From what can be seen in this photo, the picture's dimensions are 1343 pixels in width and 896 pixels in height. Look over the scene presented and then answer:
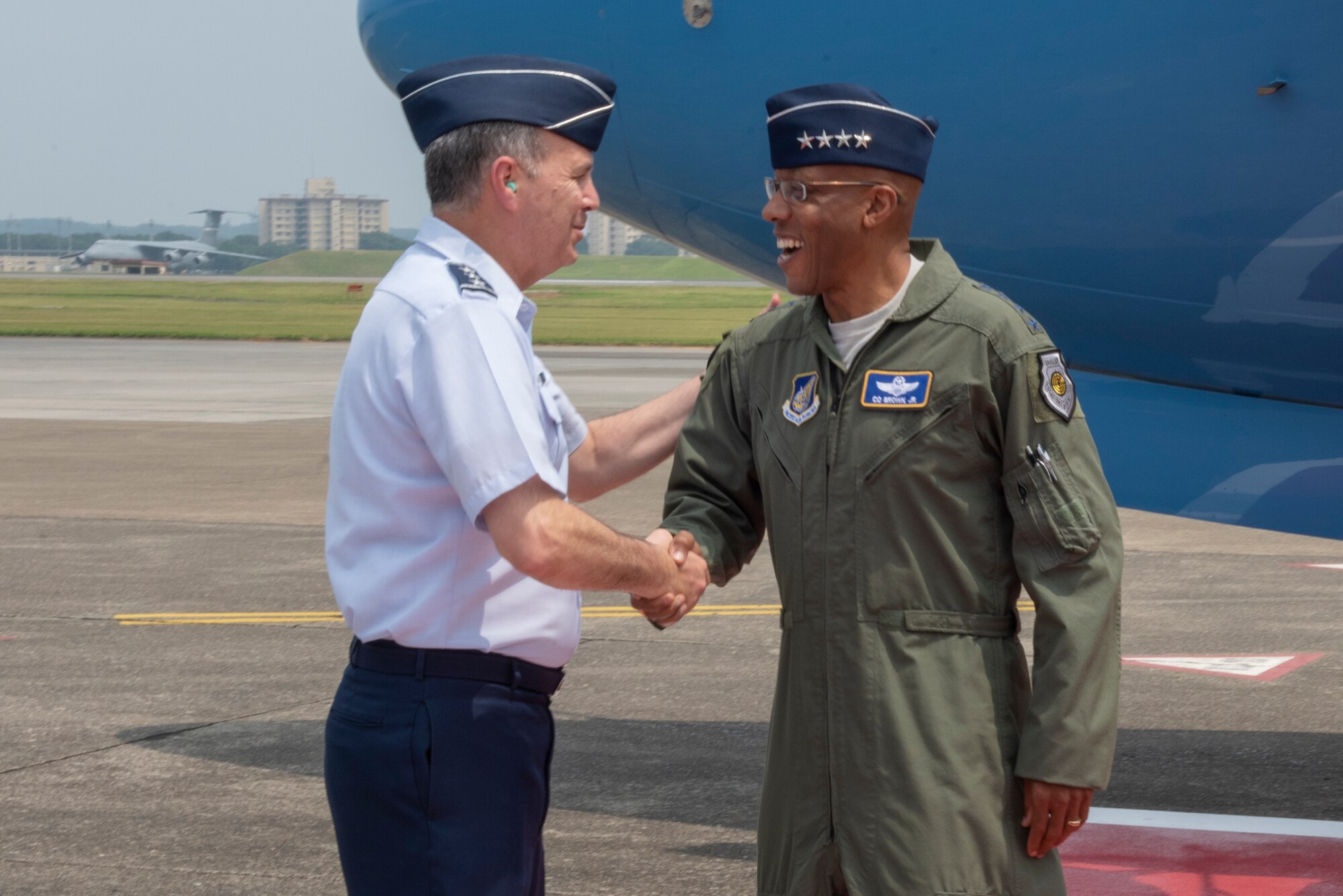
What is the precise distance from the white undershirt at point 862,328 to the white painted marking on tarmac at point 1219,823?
2.86 metres

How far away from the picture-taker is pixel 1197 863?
467 centimetres

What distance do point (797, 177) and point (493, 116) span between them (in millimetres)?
587

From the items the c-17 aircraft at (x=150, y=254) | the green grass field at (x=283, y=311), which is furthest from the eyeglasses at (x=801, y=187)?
the c-17 aircraft at (x=150, y=254)

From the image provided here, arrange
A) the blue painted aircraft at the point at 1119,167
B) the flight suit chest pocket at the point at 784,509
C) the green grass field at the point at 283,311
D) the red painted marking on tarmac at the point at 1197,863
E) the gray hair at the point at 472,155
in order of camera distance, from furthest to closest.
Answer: the green grass field at the point at 283,311, the red painted marking on tarmac at the point at 1197,863, the blue painted aircraft at the point at 1119,167, the flight suit chest pocket at the point at 784,509, the gray hair at the point at 472,155

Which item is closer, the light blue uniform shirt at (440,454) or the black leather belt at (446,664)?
the light blue uniform shirt at (440,454)

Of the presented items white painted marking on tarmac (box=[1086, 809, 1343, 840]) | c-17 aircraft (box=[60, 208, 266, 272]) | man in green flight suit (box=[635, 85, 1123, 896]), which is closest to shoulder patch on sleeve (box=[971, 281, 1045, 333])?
man in green flight suit (box=[635, 85, 1123, 896])

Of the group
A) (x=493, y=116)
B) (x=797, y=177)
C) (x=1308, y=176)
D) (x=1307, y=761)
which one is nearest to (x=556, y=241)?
(x=493, y=116)

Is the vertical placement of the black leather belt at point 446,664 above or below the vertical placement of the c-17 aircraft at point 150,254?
above

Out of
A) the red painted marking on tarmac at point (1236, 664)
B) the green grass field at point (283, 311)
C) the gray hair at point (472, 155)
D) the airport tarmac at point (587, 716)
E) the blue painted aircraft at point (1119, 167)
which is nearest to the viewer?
the gray hair at point (472, 155)

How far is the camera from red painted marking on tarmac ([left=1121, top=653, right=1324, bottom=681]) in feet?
23.6

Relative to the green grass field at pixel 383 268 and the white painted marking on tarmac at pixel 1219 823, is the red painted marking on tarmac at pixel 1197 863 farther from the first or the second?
the green grass field at pixel 383 268

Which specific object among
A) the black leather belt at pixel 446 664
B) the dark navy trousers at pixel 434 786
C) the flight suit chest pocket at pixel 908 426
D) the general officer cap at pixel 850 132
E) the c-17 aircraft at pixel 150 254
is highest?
the general officer cap at pixel 850 132

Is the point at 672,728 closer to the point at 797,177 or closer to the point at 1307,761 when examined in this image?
the point at 1307,761

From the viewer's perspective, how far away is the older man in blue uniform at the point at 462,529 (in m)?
2.41
